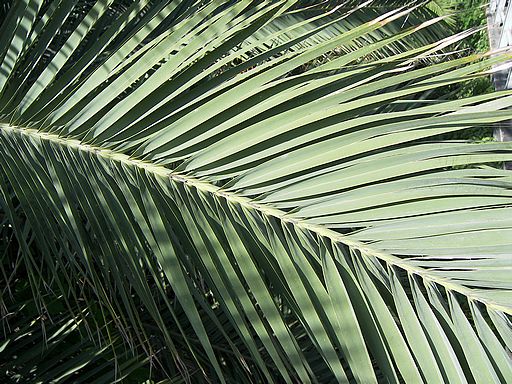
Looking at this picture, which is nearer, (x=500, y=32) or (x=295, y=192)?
(x=295, y=192)

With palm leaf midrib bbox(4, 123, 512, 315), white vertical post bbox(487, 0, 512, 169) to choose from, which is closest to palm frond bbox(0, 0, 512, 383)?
palm leaf midrib bbox(4, 123, 512, 315)

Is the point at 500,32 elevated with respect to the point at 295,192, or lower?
elevated

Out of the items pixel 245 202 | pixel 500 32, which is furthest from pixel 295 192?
pixel 500 32

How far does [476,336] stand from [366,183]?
24 centimetres

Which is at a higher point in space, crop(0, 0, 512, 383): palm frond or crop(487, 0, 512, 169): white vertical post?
crop(487, 0, 512, 169): white vertical post

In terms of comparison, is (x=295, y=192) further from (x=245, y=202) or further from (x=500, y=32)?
(x=500, y=32)

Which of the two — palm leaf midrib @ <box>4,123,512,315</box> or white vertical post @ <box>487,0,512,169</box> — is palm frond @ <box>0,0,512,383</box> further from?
white vertical post @ <box>487,0,512,169</box>

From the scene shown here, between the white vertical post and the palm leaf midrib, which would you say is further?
the white vertical post

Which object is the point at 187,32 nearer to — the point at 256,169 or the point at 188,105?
the point at 188,105

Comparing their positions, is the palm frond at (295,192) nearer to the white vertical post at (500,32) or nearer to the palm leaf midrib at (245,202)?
the palm leaf midrib at (245,202)

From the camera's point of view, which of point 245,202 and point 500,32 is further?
point 500,32

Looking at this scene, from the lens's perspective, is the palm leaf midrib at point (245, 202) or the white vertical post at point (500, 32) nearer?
the palm leaf midrib at point (245, 202)

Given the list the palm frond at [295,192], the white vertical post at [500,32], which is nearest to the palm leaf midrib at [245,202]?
the palm frond at [295,192]

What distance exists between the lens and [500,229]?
781mm
